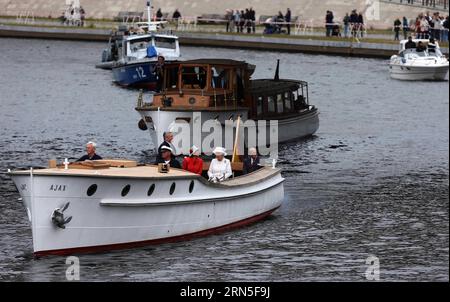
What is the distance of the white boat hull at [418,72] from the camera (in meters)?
91.2

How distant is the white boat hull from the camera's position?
91250 mm

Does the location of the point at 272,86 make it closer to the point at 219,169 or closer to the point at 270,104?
the point at 270,104

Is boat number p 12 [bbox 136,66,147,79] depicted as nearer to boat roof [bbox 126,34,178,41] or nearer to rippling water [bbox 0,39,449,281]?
rippling water [bbox 0,39,449,281]

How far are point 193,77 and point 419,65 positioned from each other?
108 feet

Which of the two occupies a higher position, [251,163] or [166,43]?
[251,163]

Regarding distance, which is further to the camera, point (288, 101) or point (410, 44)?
point (410, 44)

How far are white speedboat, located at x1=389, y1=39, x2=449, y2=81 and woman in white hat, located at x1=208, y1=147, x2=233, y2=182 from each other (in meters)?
48.8

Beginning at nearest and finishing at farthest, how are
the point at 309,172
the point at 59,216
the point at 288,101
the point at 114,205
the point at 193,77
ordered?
the point at 59,216
the point at 114,205
the point at 309,172
the point at 193,77
the point at 288,101

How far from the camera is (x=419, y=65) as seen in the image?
91438 millimetres

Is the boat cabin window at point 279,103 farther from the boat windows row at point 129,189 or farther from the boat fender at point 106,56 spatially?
the boat fender at point 106,56

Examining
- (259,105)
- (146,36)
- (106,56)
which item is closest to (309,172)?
(259,105)

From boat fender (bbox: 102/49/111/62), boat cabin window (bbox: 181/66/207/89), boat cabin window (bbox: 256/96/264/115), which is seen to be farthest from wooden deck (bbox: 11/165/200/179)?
boat fender (bbox: 102/49/111/62)

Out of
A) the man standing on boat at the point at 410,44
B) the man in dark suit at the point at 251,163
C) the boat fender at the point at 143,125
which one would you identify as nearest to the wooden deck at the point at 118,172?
the man in dark suit at the point at 251,163

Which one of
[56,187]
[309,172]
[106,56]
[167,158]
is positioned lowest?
[106,56]
